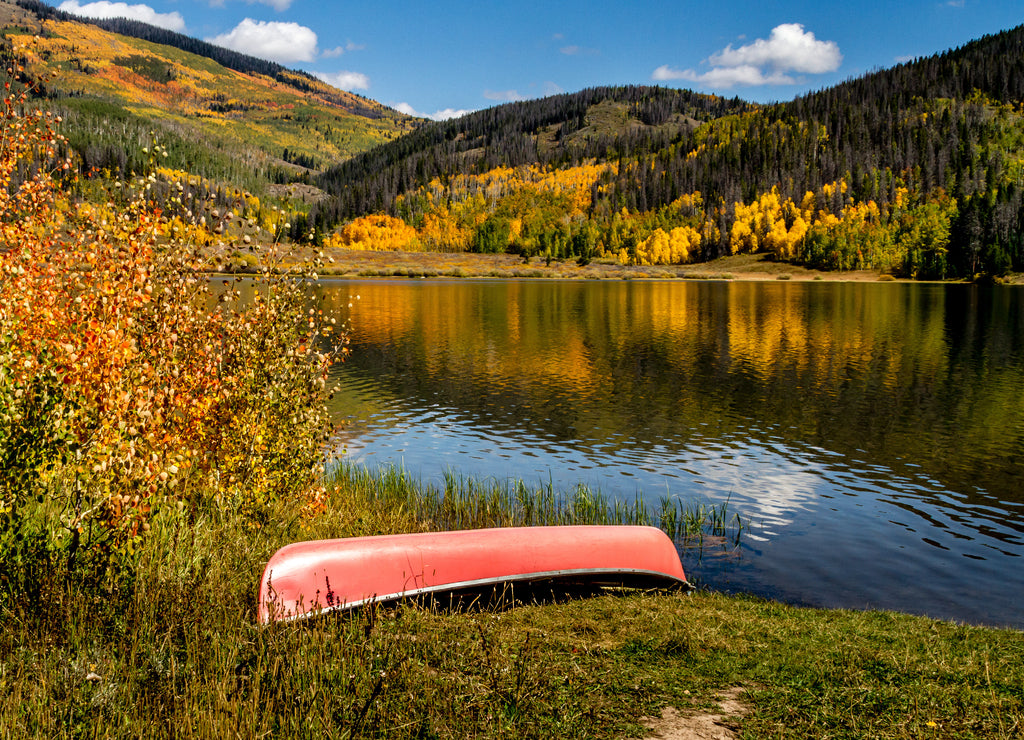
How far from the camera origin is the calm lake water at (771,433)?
45.1ft

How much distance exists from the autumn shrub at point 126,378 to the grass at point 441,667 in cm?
93

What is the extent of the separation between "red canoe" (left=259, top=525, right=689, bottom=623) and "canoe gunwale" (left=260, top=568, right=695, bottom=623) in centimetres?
1

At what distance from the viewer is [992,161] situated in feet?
637

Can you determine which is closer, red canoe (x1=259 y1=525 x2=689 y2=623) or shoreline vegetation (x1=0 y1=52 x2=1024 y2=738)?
shoreline vegetation (x1=0 y1=52 x2=1024 y2=738)

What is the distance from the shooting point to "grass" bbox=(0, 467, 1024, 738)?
217 inches

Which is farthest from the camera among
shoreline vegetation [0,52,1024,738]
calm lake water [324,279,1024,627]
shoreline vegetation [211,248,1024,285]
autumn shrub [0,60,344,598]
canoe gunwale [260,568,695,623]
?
shoreline vegetation [211,248,1024,285]

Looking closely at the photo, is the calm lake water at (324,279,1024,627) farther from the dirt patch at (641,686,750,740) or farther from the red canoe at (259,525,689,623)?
the dirt patch at (641,686,750,740)

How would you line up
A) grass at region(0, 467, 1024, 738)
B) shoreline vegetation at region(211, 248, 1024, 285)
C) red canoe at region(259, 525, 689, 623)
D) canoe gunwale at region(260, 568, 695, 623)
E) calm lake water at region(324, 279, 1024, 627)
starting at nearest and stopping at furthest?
grass at region(0, 467, 1024, 738) → canoe gunwale at region(260, 568, 695, 623) → red canoe at region(259, 525, 689, 623) → calm lake water at region(324, 279, 1024, 627) → shoreline vegetation at region(211, 248, 1024, 285)

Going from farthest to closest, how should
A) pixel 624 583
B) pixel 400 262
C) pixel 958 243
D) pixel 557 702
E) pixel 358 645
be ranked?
pixel 400 262 < pixel 958 243 < pixel 624 583 < pixel 358 645 < pixel 557 702

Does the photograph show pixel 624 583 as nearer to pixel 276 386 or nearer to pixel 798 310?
pixel 276 386

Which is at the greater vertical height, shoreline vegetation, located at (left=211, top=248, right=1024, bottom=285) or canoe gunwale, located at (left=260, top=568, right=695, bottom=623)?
shoreline vegetation, located at (left=211, top=248, right=1024, bottom=285)

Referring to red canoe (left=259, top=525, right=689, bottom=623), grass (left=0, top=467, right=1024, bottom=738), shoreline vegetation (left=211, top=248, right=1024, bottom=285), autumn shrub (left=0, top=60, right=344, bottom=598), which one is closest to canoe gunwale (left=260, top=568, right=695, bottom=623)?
red canoe (left=259, top=525, right=689, bottom=623)

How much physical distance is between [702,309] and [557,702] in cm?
7477

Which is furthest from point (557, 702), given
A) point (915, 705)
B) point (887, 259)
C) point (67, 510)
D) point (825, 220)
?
point (825, 220)
